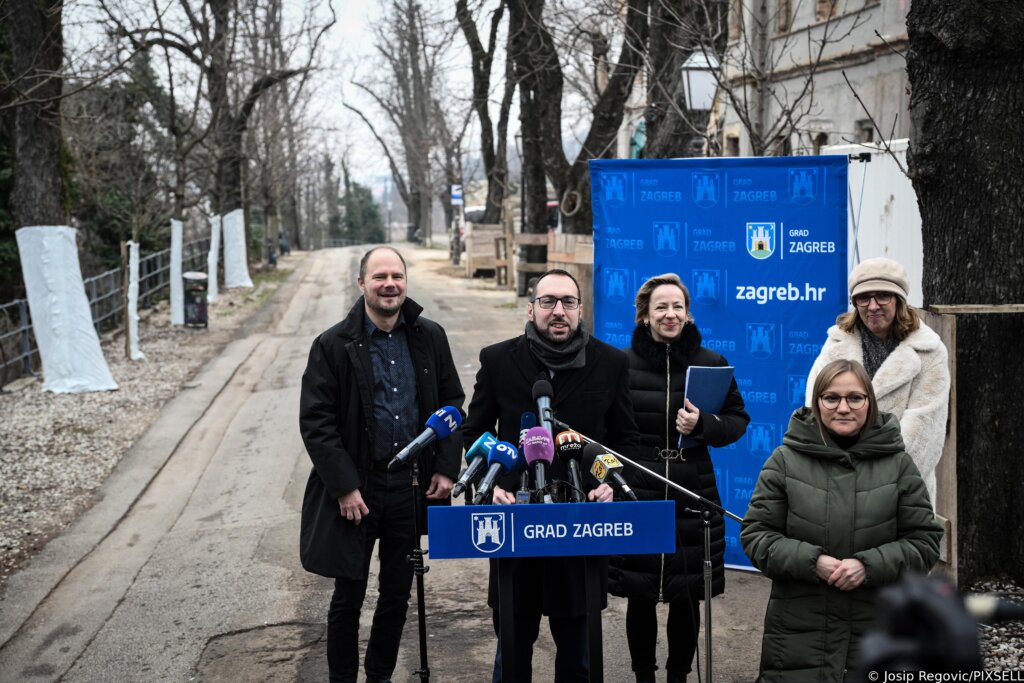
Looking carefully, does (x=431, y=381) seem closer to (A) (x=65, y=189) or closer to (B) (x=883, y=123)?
(A) (x=65, y=189)

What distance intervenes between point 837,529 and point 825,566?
0.47ft

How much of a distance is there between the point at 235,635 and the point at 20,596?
176 cm

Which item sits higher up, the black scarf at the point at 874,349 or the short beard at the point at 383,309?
the short beard at the point at 383,309

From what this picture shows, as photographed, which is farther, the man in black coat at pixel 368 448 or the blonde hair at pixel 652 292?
the blonde hair at pixel 652 292

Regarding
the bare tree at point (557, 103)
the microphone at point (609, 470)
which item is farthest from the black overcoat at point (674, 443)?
the bare tree at point (557, 103)

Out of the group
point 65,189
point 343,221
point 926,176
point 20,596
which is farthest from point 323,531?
point 343,221

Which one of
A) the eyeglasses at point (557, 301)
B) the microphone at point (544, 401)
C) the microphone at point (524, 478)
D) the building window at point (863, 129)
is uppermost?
the building window at point (863, 129)

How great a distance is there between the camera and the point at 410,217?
251 ft

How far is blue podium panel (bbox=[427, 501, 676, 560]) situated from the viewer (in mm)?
3828

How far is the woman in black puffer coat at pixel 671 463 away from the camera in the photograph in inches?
206

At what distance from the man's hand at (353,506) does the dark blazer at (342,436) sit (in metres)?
0.03

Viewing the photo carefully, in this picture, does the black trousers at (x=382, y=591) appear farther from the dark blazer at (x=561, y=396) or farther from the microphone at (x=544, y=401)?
the microphone at (x=544, y=401)

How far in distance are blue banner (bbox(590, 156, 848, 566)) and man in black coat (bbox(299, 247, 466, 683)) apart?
224 cm

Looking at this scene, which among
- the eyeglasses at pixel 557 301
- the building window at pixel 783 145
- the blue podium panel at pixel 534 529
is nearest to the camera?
the blue podium panel at pixel 534 529
